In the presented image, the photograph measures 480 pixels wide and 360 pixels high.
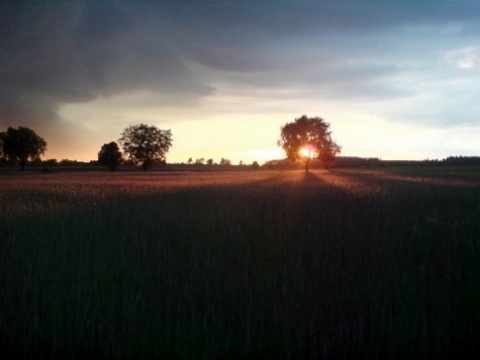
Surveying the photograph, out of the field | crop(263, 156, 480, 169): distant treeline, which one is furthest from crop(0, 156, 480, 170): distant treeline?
the field

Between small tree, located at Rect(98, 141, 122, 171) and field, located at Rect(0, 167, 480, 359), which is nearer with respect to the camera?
field, located at Rect(0, 167, 480, 359)

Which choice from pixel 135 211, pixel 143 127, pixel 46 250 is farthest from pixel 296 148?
pixel 46 250

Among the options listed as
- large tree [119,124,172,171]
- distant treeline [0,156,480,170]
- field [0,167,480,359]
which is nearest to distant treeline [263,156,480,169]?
distant treeline [0,156,480,170]

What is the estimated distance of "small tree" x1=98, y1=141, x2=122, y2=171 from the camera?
91750 millimetres

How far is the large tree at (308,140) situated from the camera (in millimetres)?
89438

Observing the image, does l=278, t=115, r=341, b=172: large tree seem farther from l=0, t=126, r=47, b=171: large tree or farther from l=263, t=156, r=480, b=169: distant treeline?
l=0, t=126, r=47, b=171: large tree

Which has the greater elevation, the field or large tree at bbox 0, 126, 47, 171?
large tree at bbox 0, 126, 47, 171

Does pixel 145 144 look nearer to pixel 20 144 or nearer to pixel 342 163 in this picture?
pixel 20 144

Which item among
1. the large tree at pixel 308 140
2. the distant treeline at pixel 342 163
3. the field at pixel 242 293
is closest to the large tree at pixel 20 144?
the distant treeline at pixel 342 163

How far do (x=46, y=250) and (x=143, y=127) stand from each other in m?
84.4

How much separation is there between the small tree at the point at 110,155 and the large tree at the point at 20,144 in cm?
1311

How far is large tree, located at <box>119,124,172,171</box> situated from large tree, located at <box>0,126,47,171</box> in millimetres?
18300

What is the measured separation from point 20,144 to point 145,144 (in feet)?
81.3

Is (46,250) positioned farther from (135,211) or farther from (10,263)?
(135,211)
